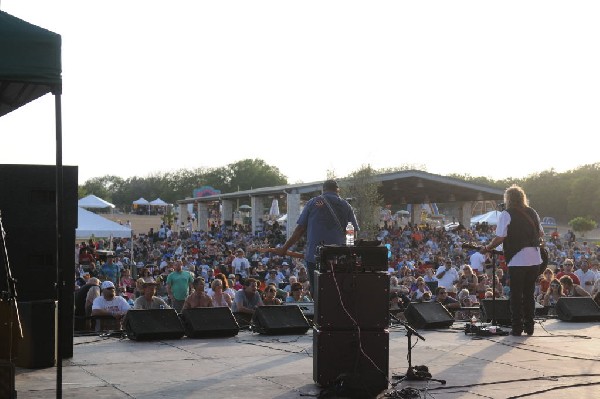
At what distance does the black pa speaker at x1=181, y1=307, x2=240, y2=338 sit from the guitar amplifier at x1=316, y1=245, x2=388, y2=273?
332 centimetres

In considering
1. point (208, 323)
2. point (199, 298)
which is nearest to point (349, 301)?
point (208, 323)

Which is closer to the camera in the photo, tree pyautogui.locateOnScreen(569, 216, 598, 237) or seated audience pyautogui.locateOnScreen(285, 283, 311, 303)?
seated audience pyautogui.locateOnScreen(285, 283, 311, 303)

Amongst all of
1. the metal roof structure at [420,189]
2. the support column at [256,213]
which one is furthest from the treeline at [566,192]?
the support column at [256,213]

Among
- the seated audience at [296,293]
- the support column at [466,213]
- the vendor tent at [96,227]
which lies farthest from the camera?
the support column at [466,213]

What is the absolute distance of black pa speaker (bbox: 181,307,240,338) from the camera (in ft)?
28.9

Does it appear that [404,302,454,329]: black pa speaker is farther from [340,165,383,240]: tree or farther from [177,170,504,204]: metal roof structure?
[340,165,383,240]: tree

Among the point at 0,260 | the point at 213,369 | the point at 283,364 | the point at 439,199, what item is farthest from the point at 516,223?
the point at 439,199

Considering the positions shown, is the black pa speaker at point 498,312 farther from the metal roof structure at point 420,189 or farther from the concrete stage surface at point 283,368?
the metal roof structure at point 420,189

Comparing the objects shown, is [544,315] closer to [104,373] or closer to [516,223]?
[516,223]

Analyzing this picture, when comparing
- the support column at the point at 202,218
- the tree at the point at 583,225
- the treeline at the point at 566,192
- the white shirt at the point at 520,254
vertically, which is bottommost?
the white shirt at the point at 520,254

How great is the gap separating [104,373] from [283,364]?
1.53 m

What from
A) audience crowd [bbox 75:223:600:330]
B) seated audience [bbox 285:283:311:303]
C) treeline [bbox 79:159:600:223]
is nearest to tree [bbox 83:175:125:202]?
treeline [bbox 79:159:600:223]

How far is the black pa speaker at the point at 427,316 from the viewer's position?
31.9ft

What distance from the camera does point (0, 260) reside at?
22.7ft
